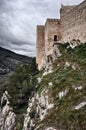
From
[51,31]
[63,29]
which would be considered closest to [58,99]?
[63,29]

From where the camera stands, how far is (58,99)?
127 ft

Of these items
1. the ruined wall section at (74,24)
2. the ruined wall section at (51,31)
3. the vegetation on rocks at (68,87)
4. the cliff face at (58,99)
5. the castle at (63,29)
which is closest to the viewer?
the vegetation on rocks at (68,87)

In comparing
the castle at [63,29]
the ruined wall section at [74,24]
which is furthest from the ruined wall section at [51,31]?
the ruined wall section at [74,24]

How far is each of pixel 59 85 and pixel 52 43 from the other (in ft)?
70.7

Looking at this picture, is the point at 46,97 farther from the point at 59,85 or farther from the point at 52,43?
the point at 52,43

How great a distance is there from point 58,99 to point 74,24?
20.4m

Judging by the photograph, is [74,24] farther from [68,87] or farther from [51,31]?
[68,87]

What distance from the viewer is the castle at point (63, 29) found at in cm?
5269

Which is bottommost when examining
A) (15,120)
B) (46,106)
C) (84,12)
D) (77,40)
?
(15,120)

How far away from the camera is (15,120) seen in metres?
54.3

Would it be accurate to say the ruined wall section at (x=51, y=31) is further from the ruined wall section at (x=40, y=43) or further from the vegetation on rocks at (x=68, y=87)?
the ruined wall section at (x=40, y=43)

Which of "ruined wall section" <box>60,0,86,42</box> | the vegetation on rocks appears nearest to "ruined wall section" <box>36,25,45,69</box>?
"ruined wall section" <box>60,0,86,42</box>

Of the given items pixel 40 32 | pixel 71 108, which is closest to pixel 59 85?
pixel 71 108

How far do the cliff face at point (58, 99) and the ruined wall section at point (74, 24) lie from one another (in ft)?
6.04
